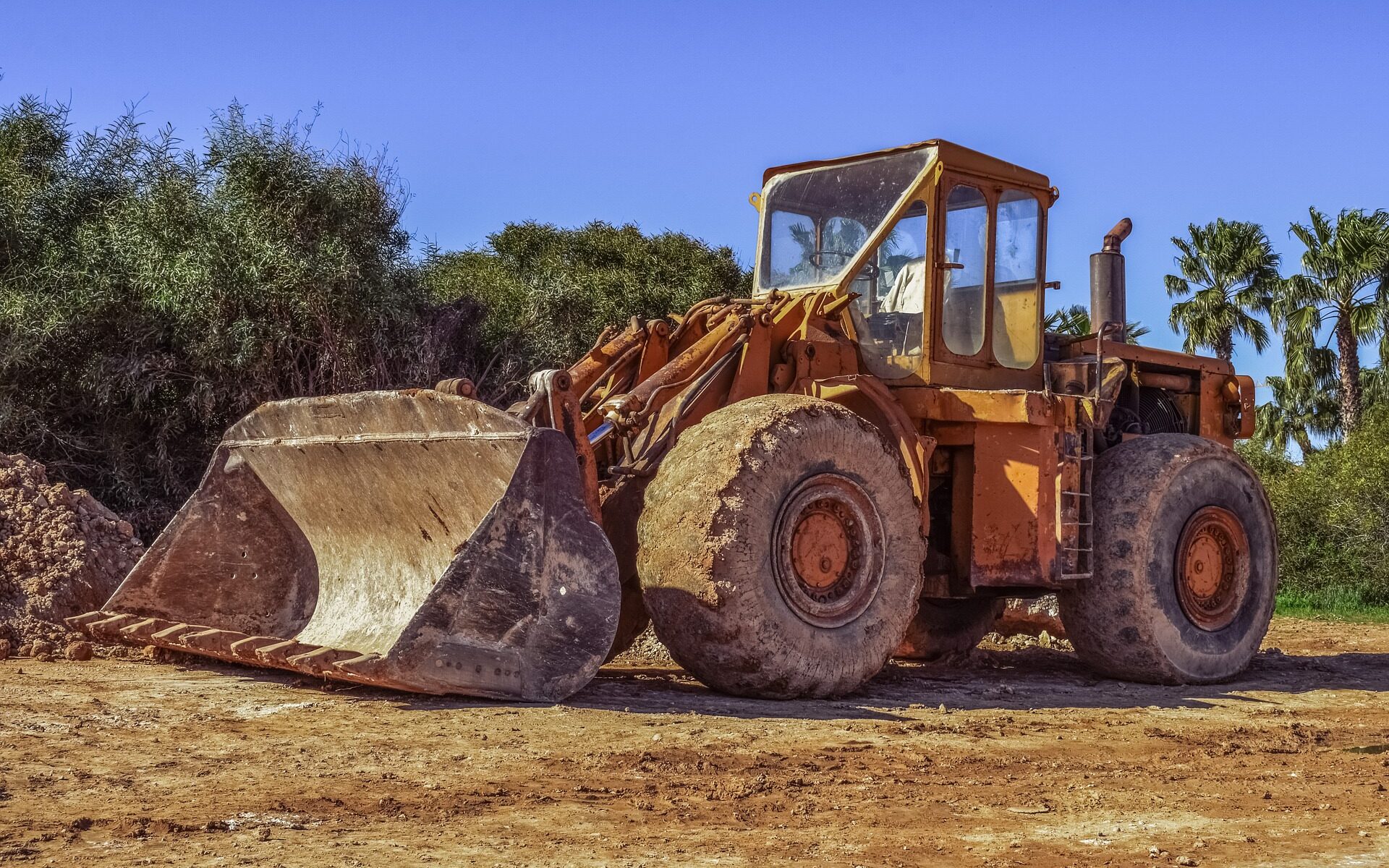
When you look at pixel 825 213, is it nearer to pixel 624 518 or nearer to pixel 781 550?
pixel 624 518

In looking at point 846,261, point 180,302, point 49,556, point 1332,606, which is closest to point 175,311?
point 180,302

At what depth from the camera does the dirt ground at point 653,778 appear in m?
4.60

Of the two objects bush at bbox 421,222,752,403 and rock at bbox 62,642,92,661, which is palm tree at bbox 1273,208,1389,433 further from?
rock at bbox 62,642,92,661

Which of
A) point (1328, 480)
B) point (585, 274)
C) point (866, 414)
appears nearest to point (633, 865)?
point (866, 414)

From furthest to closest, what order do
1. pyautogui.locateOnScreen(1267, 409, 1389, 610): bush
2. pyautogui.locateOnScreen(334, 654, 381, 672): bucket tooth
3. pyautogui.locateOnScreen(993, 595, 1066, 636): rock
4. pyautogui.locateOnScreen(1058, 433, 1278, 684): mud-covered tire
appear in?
pyautogui.locateOnScreen(1267, 409, 1389, 610): bush < pyautogui.locateOnScreen(993, 595, 1066, 636): rock < pyautogui.locateOnScreen(1058, 433, 1278, 684): mud-covered tire < pyautogui.locateOnScreen(334, 654, 381, 672): bucket tooth

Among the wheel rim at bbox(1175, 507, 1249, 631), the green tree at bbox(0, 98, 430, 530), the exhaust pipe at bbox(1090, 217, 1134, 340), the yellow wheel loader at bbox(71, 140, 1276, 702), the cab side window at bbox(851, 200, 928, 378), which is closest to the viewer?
the yellow wheel loader at bbox(71, 140, 1276, 702)

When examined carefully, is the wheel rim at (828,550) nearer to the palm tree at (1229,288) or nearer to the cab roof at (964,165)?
the cab roof at (964,165)

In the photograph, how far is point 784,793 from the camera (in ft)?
18.0

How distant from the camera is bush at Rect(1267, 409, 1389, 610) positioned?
19078 mm

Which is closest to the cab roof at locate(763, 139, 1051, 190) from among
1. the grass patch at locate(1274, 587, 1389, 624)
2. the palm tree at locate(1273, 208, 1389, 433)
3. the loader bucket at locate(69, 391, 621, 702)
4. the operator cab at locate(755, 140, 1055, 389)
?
the operator cab at locate(755, 140, 1055, 389)

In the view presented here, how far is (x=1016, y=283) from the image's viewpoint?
1005 centimetres

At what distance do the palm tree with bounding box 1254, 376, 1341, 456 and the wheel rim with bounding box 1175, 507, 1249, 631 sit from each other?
23309 millimetres

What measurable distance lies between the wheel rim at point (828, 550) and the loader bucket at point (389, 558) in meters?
1.13

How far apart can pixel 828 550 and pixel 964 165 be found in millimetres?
2905
